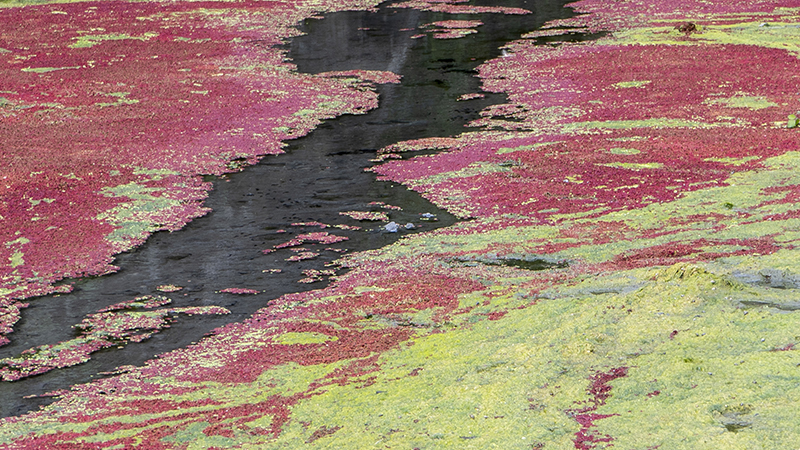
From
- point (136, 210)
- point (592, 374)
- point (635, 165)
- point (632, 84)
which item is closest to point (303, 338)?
point (592, 374)

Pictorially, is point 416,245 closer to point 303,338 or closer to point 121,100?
point 303,338

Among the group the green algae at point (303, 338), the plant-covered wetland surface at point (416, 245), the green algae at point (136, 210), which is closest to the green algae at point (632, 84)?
Answer: the plant-covered wetland surface at point (416, 245)

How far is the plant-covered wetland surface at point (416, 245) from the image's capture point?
34.4 ft

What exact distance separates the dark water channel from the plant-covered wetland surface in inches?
3.7

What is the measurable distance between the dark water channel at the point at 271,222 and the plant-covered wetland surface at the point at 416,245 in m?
0.10

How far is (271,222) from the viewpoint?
67.0ft

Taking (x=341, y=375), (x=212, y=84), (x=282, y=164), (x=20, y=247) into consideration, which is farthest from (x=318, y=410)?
(x=212, y=84)

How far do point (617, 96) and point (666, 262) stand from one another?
15.8m

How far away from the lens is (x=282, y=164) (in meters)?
24.8

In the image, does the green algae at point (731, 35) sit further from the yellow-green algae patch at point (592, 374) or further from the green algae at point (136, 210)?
the yellow-green algae patch at point (592, 374)

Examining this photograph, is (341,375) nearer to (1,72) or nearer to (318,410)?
(318,410)

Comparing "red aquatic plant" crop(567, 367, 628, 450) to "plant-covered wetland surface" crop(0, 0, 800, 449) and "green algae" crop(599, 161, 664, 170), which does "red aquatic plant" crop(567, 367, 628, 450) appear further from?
"green algae" crop(599, 161, 664, 170)

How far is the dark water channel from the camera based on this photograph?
15.1 meters

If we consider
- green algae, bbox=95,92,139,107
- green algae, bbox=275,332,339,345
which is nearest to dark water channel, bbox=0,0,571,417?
green algae, bbox=275,332,339,345
